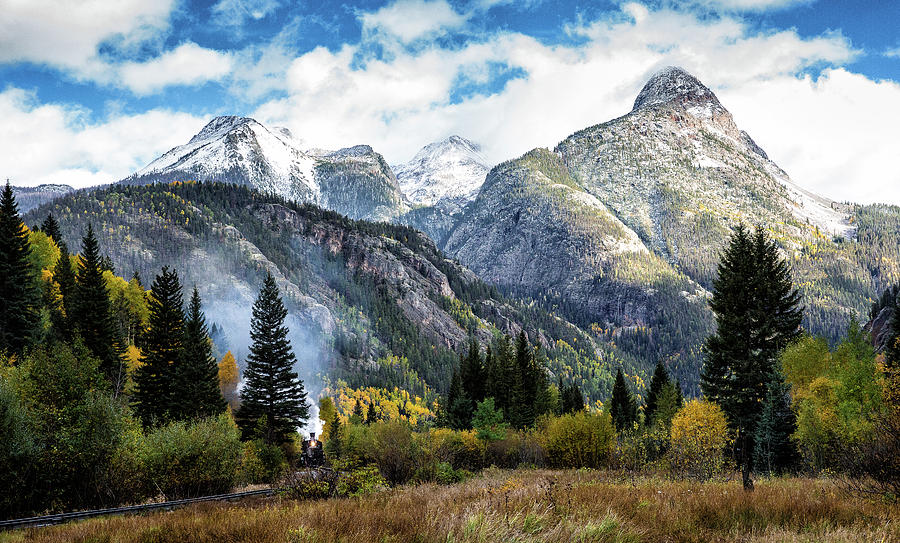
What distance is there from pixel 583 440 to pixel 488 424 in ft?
30.6

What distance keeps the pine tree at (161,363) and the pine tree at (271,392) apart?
19.6 ft

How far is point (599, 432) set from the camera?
3491 centimetres

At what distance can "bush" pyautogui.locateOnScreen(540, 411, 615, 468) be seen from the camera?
114ft

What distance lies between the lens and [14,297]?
34750mm

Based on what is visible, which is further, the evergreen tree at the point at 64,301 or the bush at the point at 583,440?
the evergreen tree at the point at 64,301

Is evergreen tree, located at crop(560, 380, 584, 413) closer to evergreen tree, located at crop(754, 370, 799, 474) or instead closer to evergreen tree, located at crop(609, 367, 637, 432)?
A: evergreen tree, located at crop(609, 367, 637, 432)

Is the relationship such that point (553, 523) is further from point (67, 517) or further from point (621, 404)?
point (621, 404)

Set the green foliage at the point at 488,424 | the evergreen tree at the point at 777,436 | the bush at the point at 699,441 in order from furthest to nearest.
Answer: the green foliage at the point at 488,424 < the evergreen tree at the point at 777,436 < the bush at the point at 699,441

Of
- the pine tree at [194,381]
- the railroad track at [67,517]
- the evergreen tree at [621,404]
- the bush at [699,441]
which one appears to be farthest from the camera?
the evergreen tree at [621,404]

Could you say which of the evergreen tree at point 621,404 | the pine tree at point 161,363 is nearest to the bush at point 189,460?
the pine tree at point 161,363

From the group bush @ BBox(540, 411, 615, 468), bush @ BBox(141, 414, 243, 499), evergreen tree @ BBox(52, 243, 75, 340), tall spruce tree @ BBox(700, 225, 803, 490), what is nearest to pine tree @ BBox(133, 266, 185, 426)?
evergreen tree @ BBox(52, 243, 75, 340)

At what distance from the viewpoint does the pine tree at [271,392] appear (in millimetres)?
45719

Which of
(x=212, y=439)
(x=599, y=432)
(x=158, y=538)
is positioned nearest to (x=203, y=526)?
(x=158, y=538)

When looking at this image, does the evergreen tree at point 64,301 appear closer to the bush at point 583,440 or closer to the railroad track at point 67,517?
the railroad track at point 67,517
